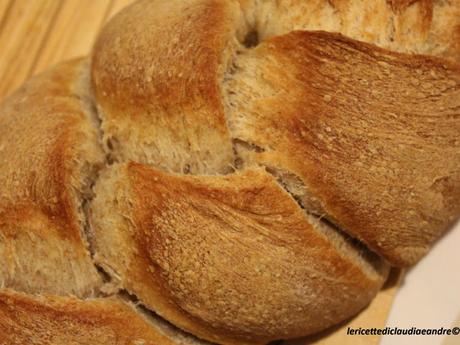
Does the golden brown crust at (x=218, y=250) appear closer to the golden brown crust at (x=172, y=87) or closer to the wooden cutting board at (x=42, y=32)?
the golden brown crust at (x=172, y=87)

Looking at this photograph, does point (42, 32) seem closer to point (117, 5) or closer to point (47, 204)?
point (117, 5)

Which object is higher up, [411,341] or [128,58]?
[128,58]

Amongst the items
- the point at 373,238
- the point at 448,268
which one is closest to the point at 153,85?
the point at 373,238

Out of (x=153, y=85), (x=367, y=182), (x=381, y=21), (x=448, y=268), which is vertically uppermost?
(x=381, y=21)

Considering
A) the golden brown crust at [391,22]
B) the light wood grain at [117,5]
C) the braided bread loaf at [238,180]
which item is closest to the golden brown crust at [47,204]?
the braided bread loaf at [238,180]

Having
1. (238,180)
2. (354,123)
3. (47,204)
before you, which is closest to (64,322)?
(47,204)

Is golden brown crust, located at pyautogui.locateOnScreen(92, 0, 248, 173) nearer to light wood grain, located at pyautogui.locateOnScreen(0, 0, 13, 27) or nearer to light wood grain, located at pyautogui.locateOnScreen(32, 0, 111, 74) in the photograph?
light wood grain, located at pyautogui.locateOnScreen(32, 0, 111, 74)

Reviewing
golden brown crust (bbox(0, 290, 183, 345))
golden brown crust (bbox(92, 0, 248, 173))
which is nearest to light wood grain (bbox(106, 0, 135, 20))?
golden brown crust (bbox(92, 0, 248, 173))

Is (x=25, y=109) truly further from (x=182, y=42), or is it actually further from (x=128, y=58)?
(x=182, y=42)
